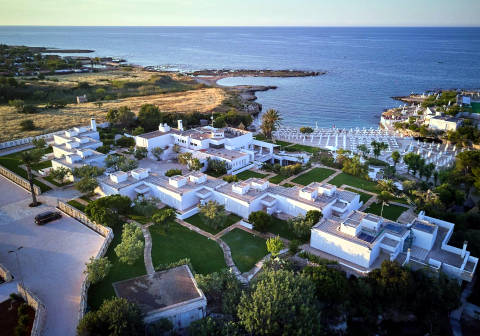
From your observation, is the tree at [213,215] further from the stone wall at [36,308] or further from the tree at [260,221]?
the stone wall at [36,308]

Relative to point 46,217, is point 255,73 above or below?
below

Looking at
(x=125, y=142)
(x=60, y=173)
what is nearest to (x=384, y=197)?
(x=60, y=173)

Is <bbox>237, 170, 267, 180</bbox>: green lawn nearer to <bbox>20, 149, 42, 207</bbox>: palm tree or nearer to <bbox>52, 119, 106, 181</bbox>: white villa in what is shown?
Answer: <bbox>52, 119, 106, 181</bbox>: white villa

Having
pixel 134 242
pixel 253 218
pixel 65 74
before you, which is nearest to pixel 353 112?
pixel 253 218

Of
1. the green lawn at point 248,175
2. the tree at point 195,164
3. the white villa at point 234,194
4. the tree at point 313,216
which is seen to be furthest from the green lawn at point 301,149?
the tree at point 313,216

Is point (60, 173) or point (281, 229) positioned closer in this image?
point (281, 229)

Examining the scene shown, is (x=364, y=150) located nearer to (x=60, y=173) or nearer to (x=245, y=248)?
(x=245, y=248)
